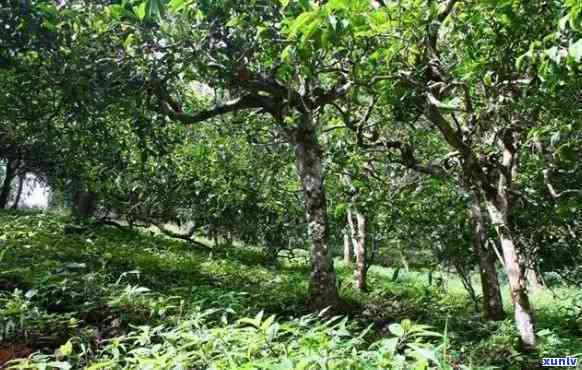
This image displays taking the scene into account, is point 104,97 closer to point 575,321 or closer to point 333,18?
point 333,18

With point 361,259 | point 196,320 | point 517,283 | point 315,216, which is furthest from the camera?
point 361,259

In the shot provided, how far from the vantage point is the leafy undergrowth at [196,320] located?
2561 millimetres

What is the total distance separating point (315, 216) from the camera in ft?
21.7

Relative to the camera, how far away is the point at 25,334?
150 inches

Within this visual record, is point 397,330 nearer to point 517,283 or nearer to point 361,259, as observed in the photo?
point 517,283

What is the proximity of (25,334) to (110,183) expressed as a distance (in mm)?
8588

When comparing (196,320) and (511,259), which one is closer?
(196,320)

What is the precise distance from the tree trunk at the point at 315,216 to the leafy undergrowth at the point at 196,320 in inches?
14.9

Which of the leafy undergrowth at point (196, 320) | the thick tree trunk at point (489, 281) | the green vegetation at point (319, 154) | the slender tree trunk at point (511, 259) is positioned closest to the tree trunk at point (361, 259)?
the green vegetation at point (319, 154)

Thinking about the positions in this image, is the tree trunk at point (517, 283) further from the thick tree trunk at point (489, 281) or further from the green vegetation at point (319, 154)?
the thick tree trunk at point (489, 281)

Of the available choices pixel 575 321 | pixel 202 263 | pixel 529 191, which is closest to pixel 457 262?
pixel 575 321

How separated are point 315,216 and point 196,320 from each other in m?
3.50

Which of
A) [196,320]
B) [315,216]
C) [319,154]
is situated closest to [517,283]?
[315,216]

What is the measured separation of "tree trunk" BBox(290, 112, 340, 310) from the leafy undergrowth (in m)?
0.38
